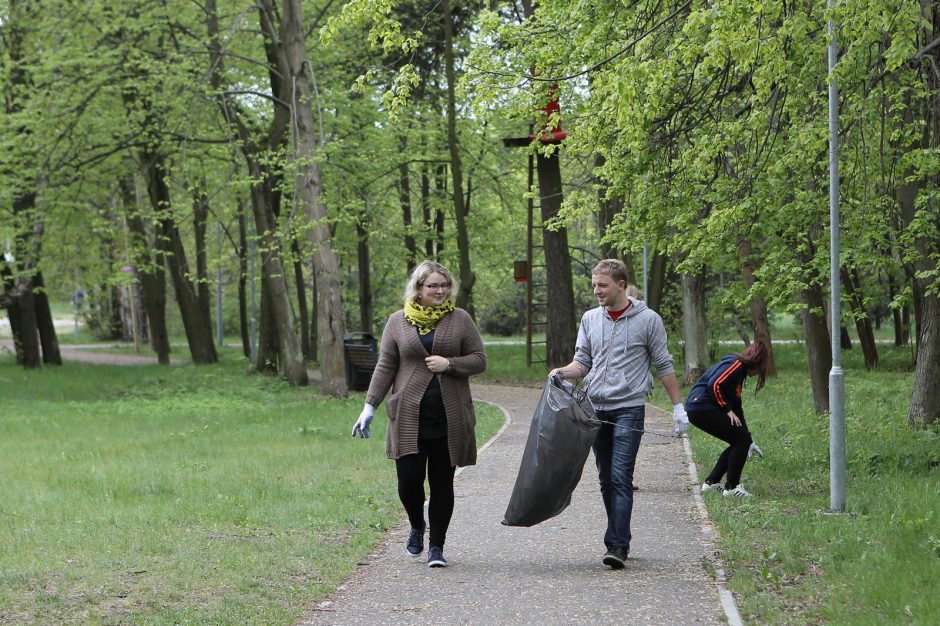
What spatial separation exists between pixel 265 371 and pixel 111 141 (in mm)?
6762

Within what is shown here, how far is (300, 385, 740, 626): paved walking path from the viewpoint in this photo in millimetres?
5742

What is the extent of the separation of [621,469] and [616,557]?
1.71ft

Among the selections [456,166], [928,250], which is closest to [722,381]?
[928,250]

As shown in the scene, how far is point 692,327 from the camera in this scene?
2177 centimetres

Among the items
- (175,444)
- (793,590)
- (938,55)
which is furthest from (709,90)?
(175,444)

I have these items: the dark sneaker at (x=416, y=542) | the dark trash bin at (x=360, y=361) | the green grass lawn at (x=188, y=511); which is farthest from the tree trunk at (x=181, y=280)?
the dark sneaker at (x=416, y=542)

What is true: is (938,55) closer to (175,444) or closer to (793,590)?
(793,590)

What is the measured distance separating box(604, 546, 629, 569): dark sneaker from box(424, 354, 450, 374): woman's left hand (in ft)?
4.78

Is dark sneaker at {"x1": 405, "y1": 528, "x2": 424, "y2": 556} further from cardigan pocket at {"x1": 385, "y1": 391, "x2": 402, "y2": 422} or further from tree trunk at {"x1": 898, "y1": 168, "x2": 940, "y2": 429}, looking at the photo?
tree trunk at {"x1": 898, "y1": 168, "x2": 940, "y2": 429}

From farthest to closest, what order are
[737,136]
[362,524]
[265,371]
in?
[265,371]
[737,136]
[362,524]

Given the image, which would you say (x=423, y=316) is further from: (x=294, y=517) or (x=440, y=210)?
(x=440, y=210)

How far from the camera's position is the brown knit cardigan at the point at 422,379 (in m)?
6.71

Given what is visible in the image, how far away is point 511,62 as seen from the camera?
14781 millimetres

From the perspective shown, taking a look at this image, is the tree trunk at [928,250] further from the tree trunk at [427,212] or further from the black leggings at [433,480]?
the tree trunk at [427,212]
